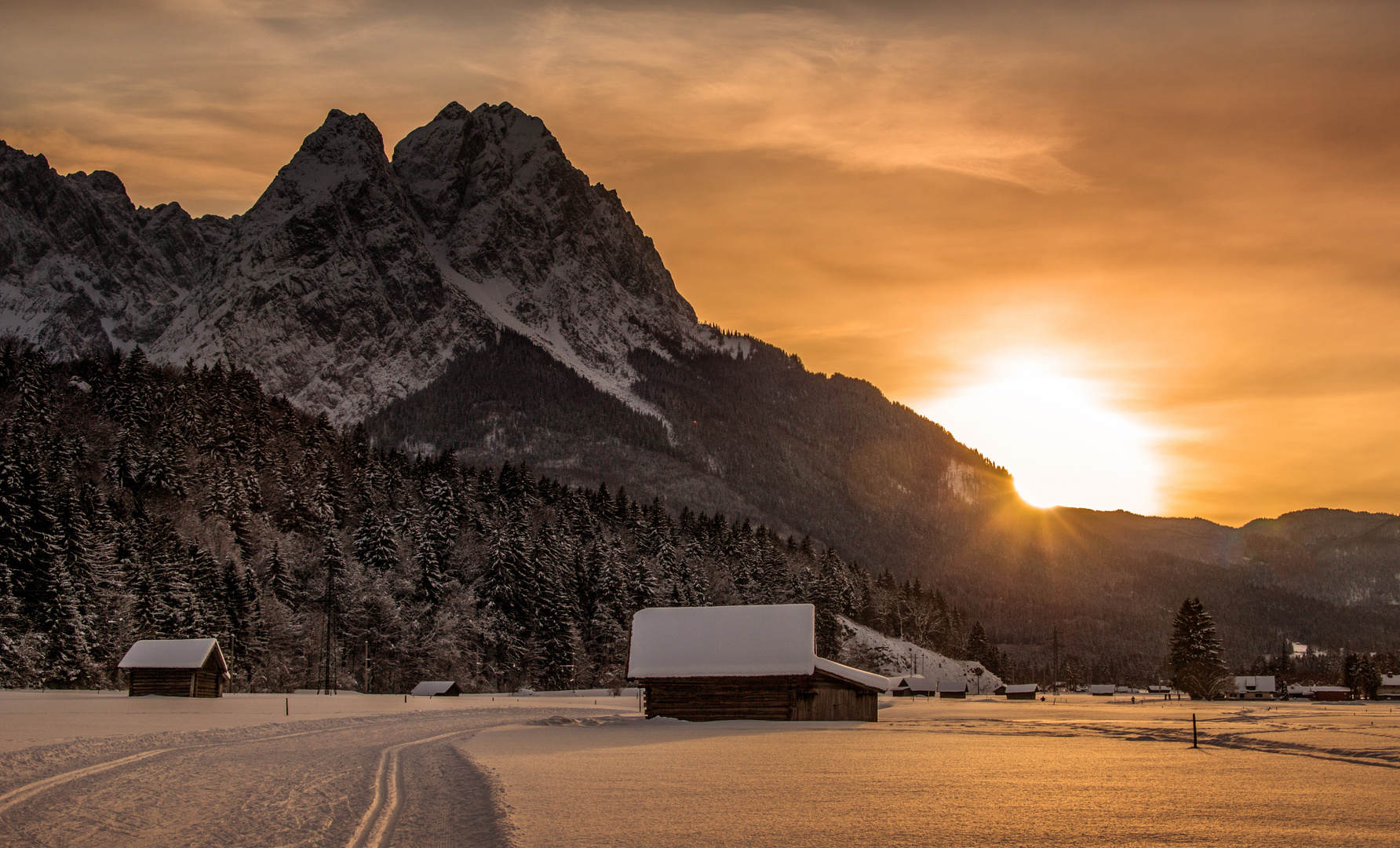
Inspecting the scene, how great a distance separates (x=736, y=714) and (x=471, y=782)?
1125 inches

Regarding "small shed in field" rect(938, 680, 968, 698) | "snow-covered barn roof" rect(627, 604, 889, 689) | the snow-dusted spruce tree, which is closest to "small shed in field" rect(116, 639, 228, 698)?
"snow-covered barn roof" rect(627, 604, 889, 689)

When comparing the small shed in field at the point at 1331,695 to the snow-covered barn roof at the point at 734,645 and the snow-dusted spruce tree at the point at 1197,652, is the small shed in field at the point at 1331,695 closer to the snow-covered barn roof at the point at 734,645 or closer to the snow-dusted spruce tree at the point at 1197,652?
the snow-dusted spruce tree at the point at 1197,652

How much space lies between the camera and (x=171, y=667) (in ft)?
201

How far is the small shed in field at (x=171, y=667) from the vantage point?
201 feet

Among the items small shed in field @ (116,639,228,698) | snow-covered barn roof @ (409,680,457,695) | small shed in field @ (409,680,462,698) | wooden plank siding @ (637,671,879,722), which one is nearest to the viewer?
wooden plank siding @ (637,671,879,722)

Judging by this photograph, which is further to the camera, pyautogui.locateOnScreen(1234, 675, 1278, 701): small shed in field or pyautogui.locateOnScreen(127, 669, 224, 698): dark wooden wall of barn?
pyautogui.locateOnScreen(1234, 675, 1278, 701): small shed in field

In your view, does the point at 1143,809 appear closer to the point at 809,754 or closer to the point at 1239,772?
the point at 1239,772

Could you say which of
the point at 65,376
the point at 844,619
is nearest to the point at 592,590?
the point at 844,619

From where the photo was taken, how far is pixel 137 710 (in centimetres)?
4725

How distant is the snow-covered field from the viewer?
15883mm

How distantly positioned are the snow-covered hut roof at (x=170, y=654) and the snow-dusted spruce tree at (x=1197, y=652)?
282 feet

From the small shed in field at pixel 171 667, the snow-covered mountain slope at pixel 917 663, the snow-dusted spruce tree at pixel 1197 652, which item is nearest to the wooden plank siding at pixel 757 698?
the small shed in field at pixel 171 667

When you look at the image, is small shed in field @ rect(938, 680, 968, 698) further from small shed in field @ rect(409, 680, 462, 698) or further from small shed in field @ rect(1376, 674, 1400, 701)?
small shed in field @ rect(409, 680, 462, 698)

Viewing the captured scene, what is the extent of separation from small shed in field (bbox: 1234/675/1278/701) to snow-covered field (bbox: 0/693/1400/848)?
354 feet
